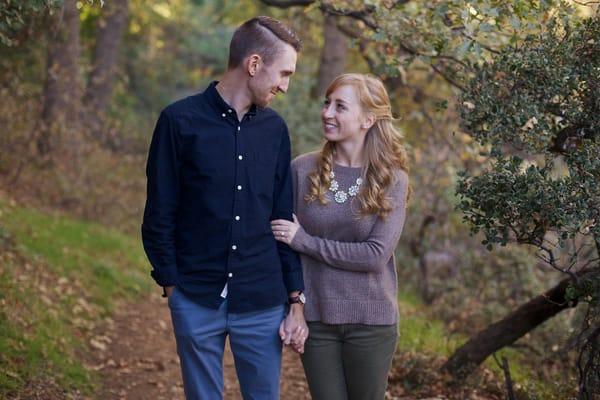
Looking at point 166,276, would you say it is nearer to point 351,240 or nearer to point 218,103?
point 218,103

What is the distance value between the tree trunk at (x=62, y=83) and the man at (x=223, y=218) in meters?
8.67

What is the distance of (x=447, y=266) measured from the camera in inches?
474

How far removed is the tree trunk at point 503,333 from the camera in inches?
237

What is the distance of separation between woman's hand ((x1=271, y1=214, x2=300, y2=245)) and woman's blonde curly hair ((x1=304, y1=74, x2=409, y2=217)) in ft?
0.81

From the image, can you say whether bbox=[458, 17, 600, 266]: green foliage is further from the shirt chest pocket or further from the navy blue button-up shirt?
the navy blue button-up shirt

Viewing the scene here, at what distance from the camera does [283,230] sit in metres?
4.08

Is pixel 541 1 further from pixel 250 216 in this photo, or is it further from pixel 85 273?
pixel 85 273

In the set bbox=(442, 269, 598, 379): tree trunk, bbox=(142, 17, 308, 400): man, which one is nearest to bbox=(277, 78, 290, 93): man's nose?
bbox=(142, 17, 308, 400): man

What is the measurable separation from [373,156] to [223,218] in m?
0.85

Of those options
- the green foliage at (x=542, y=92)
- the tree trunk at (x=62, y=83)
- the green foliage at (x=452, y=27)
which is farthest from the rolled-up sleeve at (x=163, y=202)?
the tree trunk at (x=62, y=83)

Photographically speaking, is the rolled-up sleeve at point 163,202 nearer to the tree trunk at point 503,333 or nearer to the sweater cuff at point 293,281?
the sweater cuff at point 293,281

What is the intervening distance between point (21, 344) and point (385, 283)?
330cm

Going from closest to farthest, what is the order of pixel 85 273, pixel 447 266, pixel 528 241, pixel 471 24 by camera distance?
1. pixel 528 241
2. pixel 471 24
3. pixel 85 273
4. pixel 447 266

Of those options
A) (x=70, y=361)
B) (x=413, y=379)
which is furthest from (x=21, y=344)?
(x=413, y=379)
